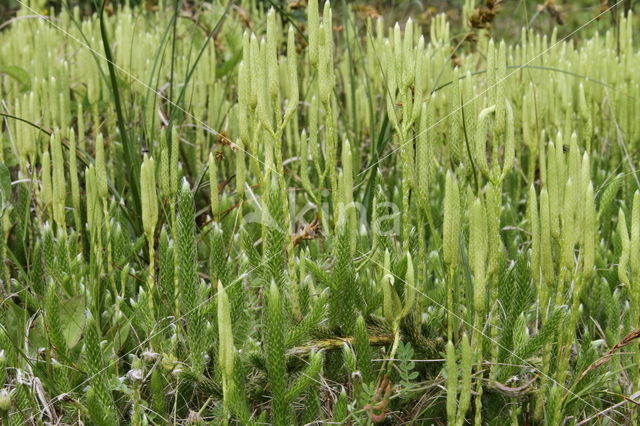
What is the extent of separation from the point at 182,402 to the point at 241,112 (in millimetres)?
580

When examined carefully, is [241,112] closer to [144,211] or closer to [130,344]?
[144,211]

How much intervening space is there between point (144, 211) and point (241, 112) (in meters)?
0.27

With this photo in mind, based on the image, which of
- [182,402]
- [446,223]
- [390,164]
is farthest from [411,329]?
[390,164]

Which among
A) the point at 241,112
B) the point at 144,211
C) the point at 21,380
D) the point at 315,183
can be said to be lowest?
A: the point at 315,183

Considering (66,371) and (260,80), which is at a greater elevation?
(260,80)

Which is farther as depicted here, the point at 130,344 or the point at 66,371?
the point at 130,344

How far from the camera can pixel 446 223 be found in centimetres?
114

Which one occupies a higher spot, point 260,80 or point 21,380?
point 260,80

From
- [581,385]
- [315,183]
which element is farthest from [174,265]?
[315,183]

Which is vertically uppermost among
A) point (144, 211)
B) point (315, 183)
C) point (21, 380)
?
point (144, 211)

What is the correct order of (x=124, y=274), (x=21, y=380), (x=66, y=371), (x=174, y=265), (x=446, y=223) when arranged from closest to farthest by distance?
(x=446, y=223) → (x=21, y=380) → (x=66, y=371) → (x=174, y=265) → (x=124, y=274)

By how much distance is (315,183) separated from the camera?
277 centimetres

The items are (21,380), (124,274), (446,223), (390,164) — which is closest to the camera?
(446,223)

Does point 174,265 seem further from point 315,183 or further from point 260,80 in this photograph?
point 315,183
